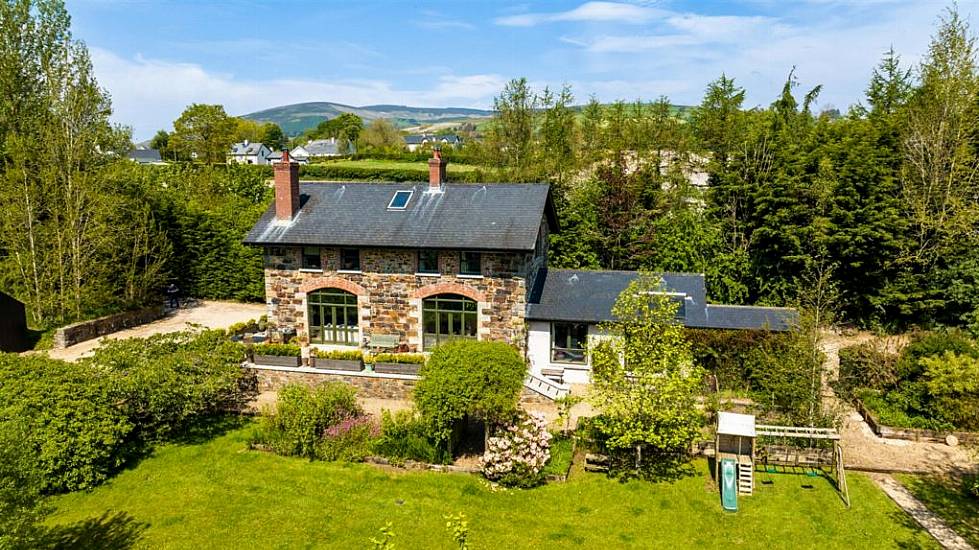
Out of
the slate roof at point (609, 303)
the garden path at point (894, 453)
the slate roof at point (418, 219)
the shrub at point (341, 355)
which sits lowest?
the garden path at point (894, 453)

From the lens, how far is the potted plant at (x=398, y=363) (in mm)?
21859

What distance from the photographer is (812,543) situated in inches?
541

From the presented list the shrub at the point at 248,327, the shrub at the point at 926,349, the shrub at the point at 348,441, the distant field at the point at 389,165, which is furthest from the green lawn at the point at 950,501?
the distant field at the point at 389,165

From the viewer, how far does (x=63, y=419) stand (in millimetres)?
15898

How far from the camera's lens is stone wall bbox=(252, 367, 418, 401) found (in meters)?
21.8

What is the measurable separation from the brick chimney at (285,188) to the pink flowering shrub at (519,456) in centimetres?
1428

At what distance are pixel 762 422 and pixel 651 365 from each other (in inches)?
174

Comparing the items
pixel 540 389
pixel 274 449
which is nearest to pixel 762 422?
pixel 540 389

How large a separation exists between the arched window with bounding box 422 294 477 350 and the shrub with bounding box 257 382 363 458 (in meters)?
5.79

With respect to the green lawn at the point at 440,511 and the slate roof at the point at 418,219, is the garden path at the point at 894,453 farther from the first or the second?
the slate roof at the point at 418,219

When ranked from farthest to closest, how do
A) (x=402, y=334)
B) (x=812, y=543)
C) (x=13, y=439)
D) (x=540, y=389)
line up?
(x=402, y=334)
(x=540, y=389)
(x=812, y=543)
(x=13, y=439)

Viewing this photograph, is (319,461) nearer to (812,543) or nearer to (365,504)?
(365,504)

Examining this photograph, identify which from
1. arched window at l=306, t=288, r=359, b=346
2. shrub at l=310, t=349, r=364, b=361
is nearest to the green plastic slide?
shrub at l=310, t=349, r=364, b=361

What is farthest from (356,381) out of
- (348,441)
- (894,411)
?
(894,411)
